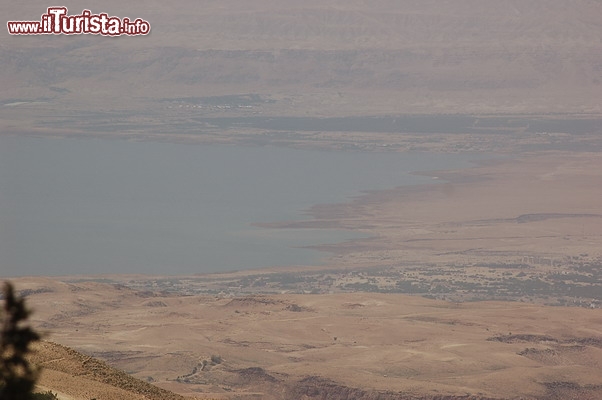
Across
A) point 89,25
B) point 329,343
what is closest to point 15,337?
point 89,25

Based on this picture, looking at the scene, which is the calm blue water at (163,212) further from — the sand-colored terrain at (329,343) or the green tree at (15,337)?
the green tree at (15,337)

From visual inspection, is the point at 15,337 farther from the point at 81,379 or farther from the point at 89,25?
the point at 89,25

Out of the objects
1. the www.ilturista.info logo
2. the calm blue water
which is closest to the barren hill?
the www.ilturista.info logo

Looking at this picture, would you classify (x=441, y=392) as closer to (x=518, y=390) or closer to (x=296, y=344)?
(x=518, y=390)

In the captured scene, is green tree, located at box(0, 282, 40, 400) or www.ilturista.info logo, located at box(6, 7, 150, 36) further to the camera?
www.ilturista.info logo, located at box(6, 7, 150, 36)

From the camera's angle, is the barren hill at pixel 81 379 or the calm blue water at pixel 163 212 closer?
the barren hill at pixel 81 379

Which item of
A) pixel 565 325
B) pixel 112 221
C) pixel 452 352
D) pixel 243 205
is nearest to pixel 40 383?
pixel 452 352

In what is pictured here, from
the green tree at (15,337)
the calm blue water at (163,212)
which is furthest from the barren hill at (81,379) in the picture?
the calm blue water at (163,212)

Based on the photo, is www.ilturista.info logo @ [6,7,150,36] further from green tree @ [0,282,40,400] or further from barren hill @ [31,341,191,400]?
green tree @ [0,282,40,400]
